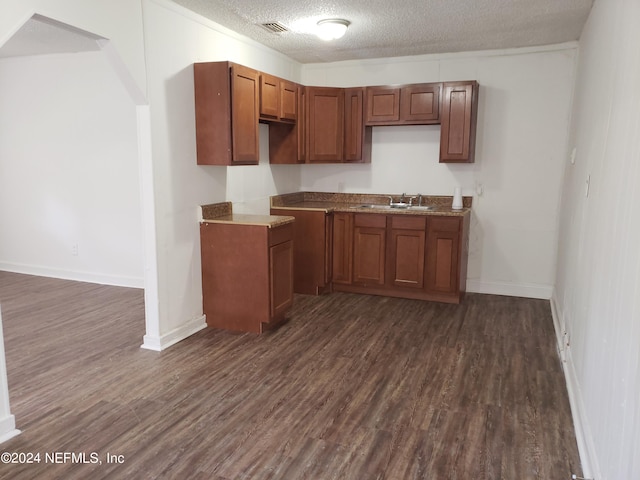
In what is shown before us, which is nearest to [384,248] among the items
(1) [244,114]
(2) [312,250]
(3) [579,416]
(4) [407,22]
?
(2) [312,250]

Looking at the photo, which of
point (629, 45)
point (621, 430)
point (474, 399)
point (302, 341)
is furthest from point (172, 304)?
point (629, 45)

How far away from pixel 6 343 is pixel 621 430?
385 cm

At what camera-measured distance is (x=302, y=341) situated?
3547 millimetres

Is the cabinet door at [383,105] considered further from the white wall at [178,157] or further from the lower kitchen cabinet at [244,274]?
the lower kitchen cabinet at [244,274]

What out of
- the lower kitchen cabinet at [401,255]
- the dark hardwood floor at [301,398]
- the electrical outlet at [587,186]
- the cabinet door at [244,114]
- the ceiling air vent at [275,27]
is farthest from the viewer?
the lower kitchen cabinet at [401,255]

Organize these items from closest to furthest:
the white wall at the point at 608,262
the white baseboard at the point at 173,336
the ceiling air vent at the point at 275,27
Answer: the white wall at the point at 608,262
the white baseboard at the point at 173,336
the ceiling air vent at the point at 275,27

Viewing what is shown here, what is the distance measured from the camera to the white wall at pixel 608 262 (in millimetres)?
1510

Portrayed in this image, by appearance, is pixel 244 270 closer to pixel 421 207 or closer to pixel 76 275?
pixel 421 207

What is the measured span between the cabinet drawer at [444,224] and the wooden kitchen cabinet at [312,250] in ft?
3.37

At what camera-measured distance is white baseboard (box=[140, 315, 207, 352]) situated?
3.38 metres

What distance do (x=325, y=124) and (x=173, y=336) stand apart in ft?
8.58

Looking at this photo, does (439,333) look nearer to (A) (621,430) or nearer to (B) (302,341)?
(B) (302,341)

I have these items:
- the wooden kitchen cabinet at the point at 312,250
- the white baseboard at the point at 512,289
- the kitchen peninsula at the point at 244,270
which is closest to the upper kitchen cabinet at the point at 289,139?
the wooden kitchen cabinet at the point at 312,250

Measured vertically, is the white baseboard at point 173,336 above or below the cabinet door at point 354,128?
below
